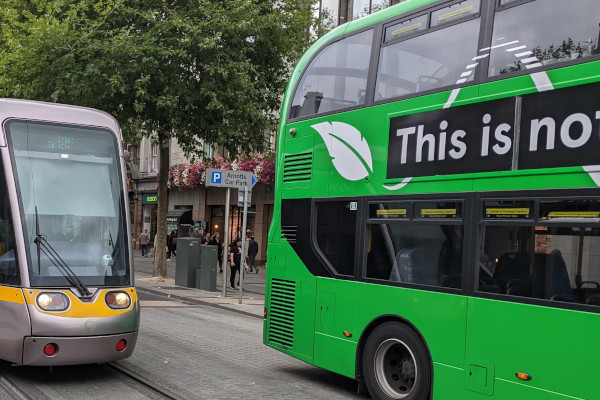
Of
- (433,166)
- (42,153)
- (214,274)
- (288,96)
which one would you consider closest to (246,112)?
(214,274)

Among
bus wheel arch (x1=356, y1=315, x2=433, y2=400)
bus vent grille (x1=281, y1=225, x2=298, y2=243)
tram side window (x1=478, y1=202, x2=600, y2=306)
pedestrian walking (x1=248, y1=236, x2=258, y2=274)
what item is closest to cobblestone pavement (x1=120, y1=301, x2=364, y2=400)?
bus wheel arch (x1=356, y1=315, x2=433, y2=400)

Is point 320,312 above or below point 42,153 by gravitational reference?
below

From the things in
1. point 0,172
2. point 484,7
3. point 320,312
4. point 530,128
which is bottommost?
point 320,312

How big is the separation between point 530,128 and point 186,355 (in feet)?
18.4

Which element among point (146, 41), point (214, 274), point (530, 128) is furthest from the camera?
point (214, 274)

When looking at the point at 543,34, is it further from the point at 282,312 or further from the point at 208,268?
the point at 208,268

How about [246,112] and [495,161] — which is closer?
[495,161]

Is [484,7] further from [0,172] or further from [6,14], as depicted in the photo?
[6,14]

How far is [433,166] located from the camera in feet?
20.4

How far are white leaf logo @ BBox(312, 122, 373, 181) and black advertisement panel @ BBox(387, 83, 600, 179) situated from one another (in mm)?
403

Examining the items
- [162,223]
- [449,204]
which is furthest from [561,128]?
[162,223]

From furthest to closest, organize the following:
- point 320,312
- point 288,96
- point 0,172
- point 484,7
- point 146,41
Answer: point 146,41 < point 288,96 < point 320,312 < point 0,172 < point 484,7

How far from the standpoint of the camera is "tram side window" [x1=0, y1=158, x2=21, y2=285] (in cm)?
673

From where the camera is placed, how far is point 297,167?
8234 mm
